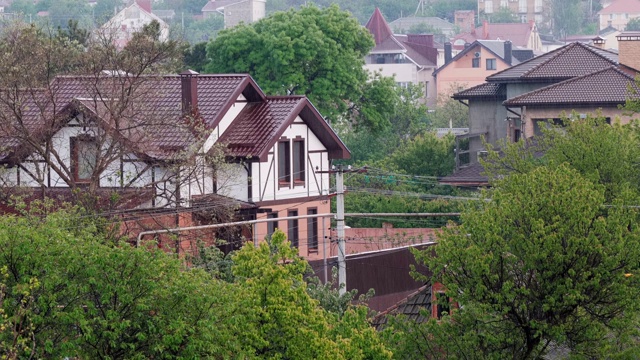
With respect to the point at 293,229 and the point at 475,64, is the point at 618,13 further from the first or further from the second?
the point at 293,229

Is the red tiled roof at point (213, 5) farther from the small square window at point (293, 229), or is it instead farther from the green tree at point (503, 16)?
the small square window at point (293, 229)

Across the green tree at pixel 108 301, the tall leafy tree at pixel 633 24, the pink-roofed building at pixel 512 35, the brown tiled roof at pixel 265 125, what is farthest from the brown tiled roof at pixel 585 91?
the tall leafy tree at pixel 633 24

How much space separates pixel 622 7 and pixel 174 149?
163 m

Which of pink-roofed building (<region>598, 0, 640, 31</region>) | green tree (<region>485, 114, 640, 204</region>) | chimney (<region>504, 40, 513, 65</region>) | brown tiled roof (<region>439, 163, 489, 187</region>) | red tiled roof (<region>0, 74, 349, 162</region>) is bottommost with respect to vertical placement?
brown tiled roof (<region>439, 163, 489, 187</region>)

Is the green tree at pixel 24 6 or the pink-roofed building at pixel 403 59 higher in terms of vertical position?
the green tree at pixel 24 6

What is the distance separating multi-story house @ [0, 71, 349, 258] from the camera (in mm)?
31000

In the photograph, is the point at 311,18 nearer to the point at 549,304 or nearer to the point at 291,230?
the point at 291,230

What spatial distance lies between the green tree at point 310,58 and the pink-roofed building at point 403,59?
55.8m

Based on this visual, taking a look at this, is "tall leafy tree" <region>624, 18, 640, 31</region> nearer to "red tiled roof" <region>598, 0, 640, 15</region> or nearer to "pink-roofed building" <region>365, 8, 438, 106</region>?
"red tiled roof" <region>598, 0, 640, 15</region>

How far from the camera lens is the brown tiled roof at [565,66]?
184 feet

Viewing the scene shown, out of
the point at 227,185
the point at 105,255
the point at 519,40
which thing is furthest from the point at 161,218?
the point at 519,40

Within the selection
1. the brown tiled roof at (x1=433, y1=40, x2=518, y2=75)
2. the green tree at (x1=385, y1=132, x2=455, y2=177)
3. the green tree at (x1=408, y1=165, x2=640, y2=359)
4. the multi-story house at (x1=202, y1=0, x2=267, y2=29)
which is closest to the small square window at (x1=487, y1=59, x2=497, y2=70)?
the brown tiled roof at (x1=433, y1=40, x2=518, y2=75)

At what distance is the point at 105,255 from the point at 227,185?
1627cm

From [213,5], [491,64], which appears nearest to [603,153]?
[491,64]
